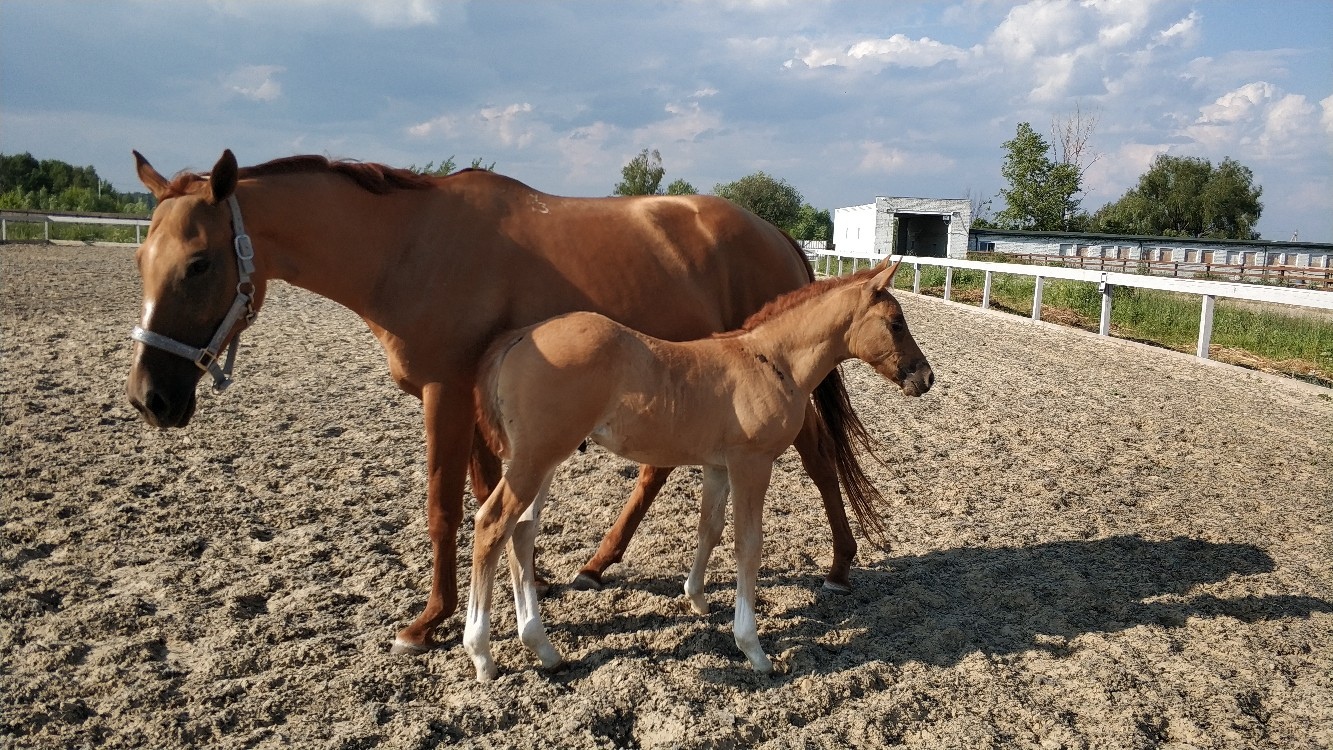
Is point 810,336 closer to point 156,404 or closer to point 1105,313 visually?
point 156,404

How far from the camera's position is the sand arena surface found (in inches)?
107

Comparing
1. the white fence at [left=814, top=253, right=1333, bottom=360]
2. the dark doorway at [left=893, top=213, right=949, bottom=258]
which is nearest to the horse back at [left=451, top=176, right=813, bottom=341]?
the white fence at [left=814, top=253, right=1333, bottom=360]

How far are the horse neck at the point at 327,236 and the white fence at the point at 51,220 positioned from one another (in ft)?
86.6

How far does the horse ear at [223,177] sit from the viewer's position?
2.80 meters

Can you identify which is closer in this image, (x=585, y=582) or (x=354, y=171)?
(x=354, y=171)

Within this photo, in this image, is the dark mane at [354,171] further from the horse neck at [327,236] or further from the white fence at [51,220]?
the white fence at [51,220]

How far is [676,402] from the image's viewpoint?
317cm

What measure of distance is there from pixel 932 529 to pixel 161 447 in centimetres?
487

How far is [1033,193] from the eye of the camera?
4828 cm

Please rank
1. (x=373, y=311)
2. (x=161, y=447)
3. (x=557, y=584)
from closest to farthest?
(x=373, y=311) < (x=557, y=584) < (x=161, y=447)

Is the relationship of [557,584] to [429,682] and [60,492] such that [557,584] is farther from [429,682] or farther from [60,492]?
[60,492]

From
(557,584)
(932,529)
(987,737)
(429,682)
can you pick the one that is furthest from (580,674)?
(932,529)

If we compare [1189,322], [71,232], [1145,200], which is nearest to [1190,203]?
[1145,200]

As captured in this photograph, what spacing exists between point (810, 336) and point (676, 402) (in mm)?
676
